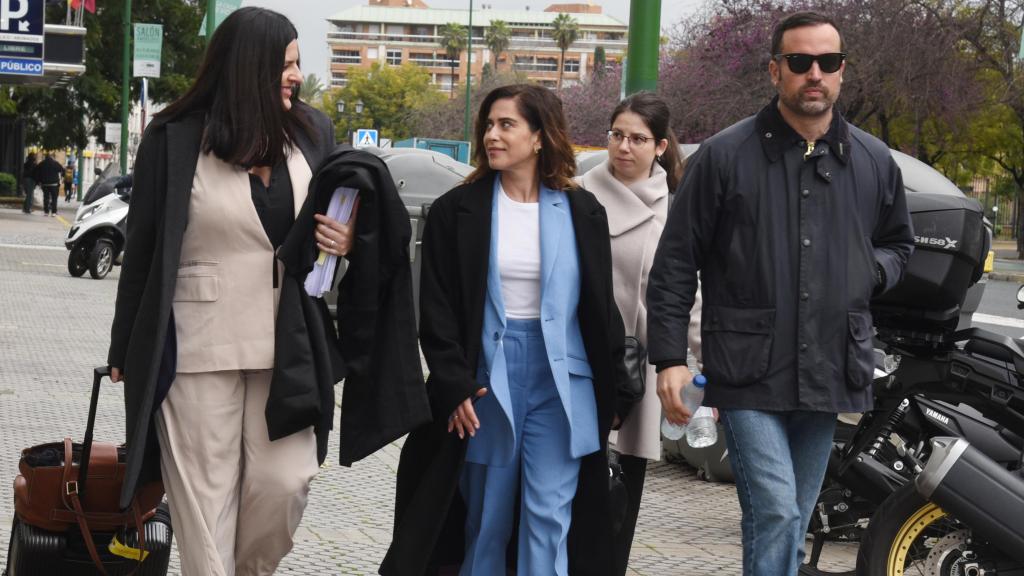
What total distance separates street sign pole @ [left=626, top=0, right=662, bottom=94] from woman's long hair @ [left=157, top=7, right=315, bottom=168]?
4285 millimetres

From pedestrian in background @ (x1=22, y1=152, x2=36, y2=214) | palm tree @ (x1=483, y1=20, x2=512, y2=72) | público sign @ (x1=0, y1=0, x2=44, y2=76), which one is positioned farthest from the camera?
palm tree @ (x1=483, y1=20, x2=512, y2=72)

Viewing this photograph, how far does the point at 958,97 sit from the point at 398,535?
30.5 meters

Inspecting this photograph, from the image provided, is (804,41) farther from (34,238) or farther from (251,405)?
(34,238)

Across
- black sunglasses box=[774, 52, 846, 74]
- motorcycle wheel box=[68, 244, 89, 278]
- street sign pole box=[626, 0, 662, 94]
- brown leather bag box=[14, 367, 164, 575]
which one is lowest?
→ motorcycle wheel box=[68, 244, 89, 278]

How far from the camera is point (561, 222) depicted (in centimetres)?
443

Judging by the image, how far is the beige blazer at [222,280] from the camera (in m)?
3.88

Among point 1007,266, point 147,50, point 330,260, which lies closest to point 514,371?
point 330,260

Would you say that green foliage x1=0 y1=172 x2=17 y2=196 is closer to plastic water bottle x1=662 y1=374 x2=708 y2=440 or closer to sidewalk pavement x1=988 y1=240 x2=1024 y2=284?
sidewalk pavement x1=988 y1=240 x2=1024 y2=284

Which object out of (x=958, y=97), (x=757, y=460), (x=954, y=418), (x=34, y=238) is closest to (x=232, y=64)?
(x=757, y=460)

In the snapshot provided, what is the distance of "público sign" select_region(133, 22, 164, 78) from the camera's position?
84.0 feet

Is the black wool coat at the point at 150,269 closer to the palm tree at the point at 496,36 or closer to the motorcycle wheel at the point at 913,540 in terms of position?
the motorcycle wheel at the point at 913,540

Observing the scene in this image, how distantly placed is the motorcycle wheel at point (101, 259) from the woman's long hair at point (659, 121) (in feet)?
46.9

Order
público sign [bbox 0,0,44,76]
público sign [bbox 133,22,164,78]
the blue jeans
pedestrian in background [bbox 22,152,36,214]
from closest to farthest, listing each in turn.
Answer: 1. the blue jeans
2. público sign [bbox 0,0,44,76]
3. público sign [bbox 133,22,164,78]
4. pedestrian in background [bbox 22,152,36,214]


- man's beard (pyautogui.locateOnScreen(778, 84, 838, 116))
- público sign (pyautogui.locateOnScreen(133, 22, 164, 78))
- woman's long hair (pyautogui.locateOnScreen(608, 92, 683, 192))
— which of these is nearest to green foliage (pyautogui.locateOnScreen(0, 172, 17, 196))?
público sign (pyautogui.locateOnScreen(133, 22, 164, 78))
